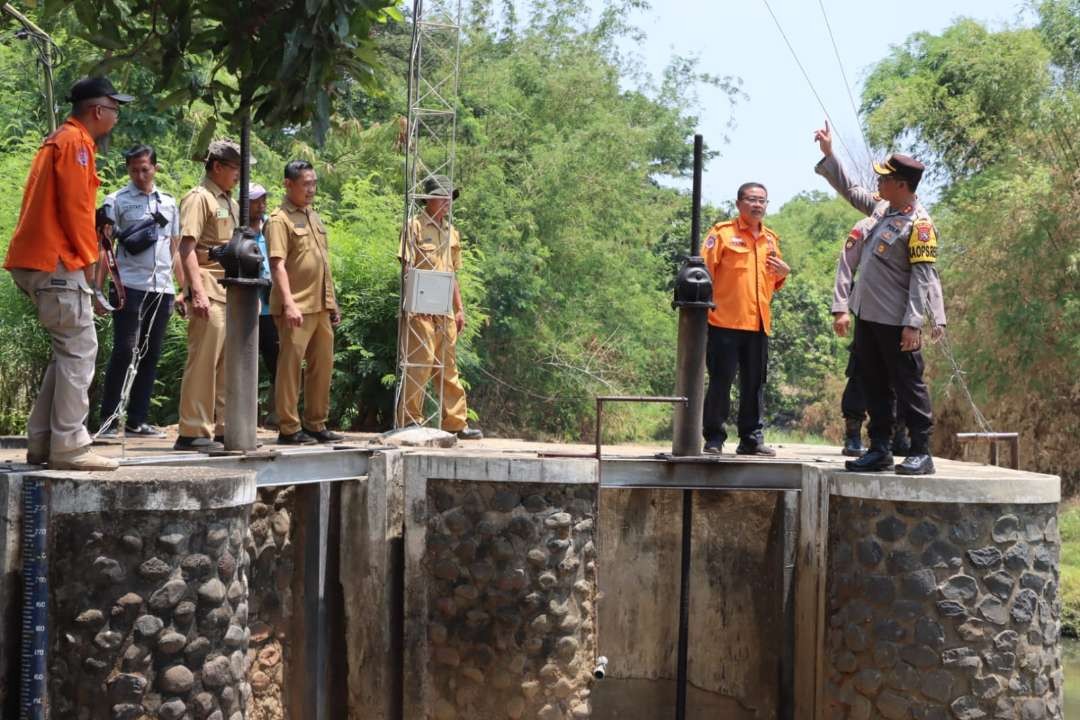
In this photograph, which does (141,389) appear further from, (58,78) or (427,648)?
(58,78)

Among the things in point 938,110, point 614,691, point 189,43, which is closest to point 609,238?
point 938,110

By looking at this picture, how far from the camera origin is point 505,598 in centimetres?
812

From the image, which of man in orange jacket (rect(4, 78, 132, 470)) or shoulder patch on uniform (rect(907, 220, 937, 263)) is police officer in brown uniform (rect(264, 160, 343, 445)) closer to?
man in orange jacket (rect(4, 78, 132, 470))

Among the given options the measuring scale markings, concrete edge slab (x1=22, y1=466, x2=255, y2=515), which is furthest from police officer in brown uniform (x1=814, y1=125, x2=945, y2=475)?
the measuring scale markings

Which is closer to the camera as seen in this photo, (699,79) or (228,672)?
(228,672)

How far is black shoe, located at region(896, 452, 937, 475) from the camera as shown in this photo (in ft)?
26.2

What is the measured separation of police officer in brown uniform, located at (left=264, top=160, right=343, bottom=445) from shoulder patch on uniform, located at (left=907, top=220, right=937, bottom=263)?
11.2 ft

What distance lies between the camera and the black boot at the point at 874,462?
8.22 m

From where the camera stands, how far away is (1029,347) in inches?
813

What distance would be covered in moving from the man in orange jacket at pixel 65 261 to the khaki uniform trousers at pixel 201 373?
5.65 feet

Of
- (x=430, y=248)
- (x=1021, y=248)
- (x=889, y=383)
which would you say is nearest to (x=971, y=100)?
(x=1021, y=248)

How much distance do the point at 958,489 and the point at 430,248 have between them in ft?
15.0

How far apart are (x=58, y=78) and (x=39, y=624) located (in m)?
13.7

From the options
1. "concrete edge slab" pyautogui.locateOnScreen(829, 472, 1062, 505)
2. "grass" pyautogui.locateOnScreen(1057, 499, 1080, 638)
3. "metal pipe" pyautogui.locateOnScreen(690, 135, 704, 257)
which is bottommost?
"grass" pyautogui.locateOnScreen(1057, 499, 1080, 638)
